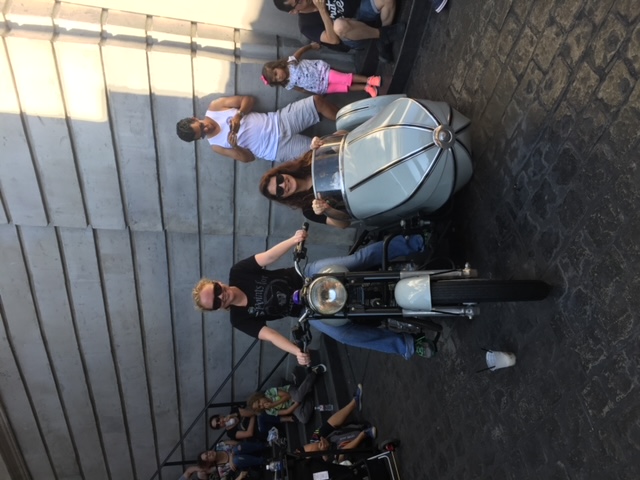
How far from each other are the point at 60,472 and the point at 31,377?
239cm

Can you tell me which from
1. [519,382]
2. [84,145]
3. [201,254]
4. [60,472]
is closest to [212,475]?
[60,472]

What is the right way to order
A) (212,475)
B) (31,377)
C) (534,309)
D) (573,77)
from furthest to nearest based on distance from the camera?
1. (212,475)
2. (31,377)
3. (534,309)
4. (573,77)

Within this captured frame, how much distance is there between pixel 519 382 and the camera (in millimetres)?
3188

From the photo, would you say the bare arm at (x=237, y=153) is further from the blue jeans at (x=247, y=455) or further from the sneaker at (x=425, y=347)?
the blue jeans at (x=247, y=455)

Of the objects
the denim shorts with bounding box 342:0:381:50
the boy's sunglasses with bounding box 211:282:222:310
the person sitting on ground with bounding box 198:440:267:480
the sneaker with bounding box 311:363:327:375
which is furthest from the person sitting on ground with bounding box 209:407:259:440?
the denim shorts with bounding box 342:0:381:50

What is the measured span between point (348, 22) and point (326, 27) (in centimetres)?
24

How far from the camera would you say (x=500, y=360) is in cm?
325

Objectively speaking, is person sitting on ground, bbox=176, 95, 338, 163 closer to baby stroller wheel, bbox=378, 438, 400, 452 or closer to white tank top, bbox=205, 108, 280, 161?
white tank top, bbox=205, 108, 280, 161

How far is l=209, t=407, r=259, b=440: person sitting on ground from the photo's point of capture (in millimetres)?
7922

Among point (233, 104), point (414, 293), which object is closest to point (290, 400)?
point (233, 104)

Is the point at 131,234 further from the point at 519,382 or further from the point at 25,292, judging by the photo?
the point at 519,382

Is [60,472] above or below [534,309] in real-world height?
above

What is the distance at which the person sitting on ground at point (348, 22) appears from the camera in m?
4.73

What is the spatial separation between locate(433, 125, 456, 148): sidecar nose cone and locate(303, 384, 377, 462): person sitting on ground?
3.46 metres
